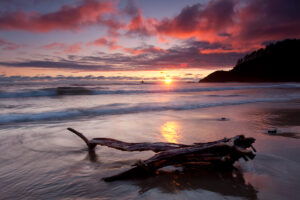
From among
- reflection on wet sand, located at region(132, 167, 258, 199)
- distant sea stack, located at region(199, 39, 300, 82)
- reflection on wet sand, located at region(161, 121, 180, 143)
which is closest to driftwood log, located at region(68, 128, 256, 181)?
reflection on wet sand, located at region(132, 167, 258, 199)

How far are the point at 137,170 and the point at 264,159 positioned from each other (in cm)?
224

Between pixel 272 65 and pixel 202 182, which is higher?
pixel 272 65

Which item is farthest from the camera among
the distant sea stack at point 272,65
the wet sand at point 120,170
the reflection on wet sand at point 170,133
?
the distant sea stack at point 272,65

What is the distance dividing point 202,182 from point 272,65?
86.1m

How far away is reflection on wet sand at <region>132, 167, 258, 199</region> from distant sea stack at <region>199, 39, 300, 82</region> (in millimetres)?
73916

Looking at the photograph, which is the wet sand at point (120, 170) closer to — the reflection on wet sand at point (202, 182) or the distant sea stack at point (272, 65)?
the reflection on wet sand at point (202, 182)

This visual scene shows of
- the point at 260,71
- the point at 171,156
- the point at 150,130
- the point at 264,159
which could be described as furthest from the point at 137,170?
the point at 260,71

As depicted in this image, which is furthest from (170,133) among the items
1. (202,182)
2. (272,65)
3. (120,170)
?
(272,65)

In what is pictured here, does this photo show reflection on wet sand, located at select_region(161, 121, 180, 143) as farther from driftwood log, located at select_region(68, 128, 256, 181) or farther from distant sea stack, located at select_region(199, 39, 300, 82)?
distant sea stack, located at select_region(199, 39, 300, 82)

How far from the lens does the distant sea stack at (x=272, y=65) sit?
66500 mm

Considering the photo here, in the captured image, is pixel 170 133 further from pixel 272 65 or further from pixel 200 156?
pixel 272 65

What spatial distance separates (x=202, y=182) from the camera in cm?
239

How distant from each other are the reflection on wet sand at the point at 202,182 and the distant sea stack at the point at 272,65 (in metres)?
73.9

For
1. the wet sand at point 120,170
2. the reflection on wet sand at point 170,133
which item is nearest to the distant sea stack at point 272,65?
the reflection on wet sand at point 170,133
